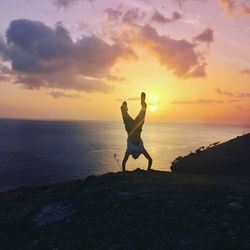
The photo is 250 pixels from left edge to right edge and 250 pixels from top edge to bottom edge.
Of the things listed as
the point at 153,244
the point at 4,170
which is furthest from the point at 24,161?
the point at 153,244

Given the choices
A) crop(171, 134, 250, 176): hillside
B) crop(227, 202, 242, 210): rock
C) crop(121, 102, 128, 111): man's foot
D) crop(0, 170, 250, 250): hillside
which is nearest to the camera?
crop(0, 170, 250, 250): hillside

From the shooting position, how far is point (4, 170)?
91.7 metres

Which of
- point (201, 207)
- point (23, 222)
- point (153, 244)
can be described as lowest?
point (23, 222)

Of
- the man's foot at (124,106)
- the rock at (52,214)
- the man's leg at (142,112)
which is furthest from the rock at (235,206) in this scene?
the man's foot at (124,106)

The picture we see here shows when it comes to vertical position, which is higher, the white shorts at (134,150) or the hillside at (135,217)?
the white shorts at (134,150)

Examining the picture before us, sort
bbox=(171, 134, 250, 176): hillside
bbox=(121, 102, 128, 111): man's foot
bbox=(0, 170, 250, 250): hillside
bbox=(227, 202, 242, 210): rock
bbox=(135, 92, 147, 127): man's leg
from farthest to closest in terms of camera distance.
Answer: bbox=(171, 134, 250, 176): hillside → bbox=(121, 102, 128, 111): man's foot → bbox=(135, 92, 147, 127): man's leg → bbox=(227, 202, 242, 210): rock → bbox=(0, 170, 250, 250): hillside

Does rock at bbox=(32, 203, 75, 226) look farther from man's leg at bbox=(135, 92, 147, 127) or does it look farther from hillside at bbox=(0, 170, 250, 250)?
man's leg at bbox=(135, 92, 147, 127)

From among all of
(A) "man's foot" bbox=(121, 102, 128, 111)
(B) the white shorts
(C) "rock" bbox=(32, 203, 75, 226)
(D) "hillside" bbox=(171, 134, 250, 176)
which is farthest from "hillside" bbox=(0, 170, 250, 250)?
(D) "hillside" bbox=(171, 134, 250, 176)

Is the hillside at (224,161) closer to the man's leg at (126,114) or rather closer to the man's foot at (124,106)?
the man's leg at (126,114)

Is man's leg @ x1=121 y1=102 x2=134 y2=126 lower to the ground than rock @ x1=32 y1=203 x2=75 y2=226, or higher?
higher

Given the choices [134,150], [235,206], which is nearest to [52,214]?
[134,150]

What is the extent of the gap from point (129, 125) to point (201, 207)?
6789 millimetres

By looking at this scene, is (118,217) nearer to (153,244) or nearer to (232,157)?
(153,244)

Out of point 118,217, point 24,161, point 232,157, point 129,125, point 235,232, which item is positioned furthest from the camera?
point 24,161
